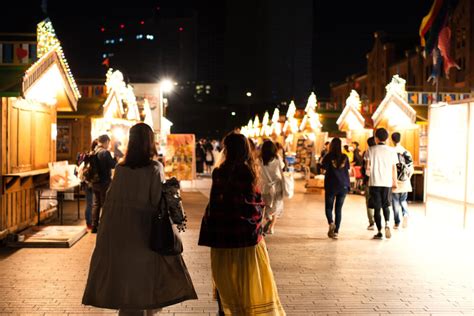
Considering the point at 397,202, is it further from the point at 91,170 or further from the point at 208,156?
the point at 208,156

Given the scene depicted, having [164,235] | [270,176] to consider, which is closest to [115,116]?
[270,176]

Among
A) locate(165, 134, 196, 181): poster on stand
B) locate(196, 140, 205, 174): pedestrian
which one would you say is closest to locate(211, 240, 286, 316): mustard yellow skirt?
locate(165, 134, 196, 181): poster on stand

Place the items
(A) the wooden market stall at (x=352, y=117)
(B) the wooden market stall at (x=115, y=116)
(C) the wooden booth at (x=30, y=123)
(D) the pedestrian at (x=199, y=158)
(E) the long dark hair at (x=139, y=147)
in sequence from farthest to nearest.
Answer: (D) the pedestrian at (x=199, y=158) < (A) the wooden market stall at (x=352, y=117) < (B) the wooden market stall at (x=115, y=116) < (C) the wooden booth at (x=30, y=123) < (E) the long dark hair at (x=139, y=147)

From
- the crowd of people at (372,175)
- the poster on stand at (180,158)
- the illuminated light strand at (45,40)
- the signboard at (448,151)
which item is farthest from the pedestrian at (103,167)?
the poster on stand at (180,158)

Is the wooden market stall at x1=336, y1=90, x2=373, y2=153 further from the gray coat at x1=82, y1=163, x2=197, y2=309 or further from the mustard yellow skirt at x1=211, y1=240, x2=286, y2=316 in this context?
the gray coat at x1=82, y1=163, x2=197, y2=309

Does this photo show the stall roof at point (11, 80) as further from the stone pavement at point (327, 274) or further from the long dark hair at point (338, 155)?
the long dark hair at point (338, 155)

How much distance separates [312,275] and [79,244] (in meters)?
4.43

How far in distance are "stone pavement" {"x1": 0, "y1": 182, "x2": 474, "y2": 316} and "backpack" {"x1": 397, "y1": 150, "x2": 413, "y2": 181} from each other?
111 cm

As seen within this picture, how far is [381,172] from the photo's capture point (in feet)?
35.7

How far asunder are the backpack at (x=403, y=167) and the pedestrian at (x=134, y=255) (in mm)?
8048

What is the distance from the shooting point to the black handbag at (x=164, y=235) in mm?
4879

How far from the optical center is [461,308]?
6.59 metres

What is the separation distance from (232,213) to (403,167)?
7.70m

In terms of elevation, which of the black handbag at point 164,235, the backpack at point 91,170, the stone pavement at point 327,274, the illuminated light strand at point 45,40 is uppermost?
the illuminated light strand at point 45,40
